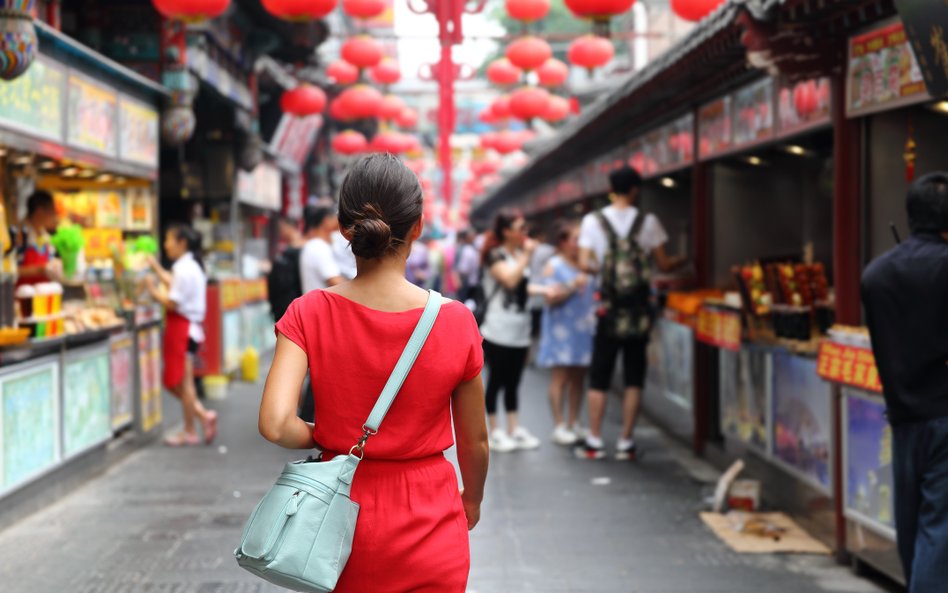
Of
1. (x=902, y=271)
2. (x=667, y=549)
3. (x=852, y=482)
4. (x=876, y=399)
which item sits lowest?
(x=667, y=549)

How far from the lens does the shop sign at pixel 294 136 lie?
69.9 ft

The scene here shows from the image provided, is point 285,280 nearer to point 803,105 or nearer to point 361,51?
point 803,105

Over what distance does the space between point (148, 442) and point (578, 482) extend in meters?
4.41

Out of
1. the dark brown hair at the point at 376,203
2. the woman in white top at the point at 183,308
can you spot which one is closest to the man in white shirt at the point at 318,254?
the woman in white top at the point at 183,308

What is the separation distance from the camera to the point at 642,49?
30984 millimetres

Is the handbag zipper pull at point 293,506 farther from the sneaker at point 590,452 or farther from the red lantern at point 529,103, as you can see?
the red lantern at point 529,103

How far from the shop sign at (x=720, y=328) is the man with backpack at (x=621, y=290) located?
0.47 meters

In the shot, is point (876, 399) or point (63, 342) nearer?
point (876, 399)

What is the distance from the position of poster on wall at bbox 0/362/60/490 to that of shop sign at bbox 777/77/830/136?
511 centimetres

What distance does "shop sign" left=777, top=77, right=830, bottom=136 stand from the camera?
23.5 feet

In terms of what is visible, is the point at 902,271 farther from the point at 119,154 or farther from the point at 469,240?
the point at 469,240

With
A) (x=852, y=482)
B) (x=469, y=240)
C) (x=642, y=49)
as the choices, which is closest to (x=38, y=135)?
(x=852, y=482)

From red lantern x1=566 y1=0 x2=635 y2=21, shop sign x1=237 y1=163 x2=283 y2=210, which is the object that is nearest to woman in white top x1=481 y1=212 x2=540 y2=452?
red lantern x1=566 y1=0 x2=635 y2=21

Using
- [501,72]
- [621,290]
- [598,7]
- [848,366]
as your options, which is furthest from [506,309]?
[501,72]
